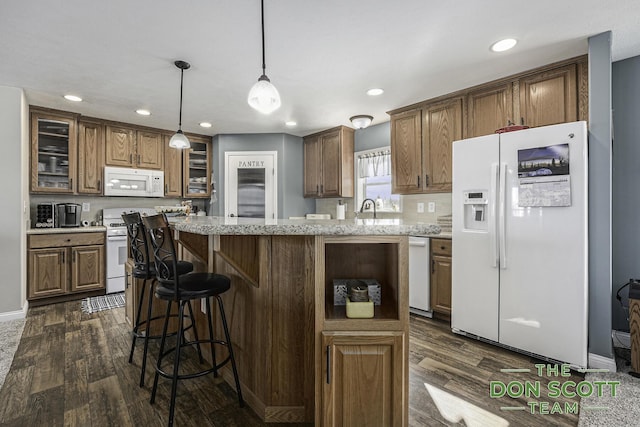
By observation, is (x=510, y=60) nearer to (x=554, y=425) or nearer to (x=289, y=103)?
(x=289, y=103)

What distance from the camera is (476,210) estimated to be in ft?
8.84

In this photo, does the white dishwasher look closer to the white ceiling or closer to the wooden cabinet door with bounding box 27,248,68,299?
the white ceiling

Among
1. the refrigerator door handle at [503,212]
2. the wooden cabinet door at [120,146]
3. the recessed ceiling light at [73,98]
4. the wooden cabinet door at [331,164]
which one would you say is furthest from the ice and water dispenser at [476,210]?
the wooden cabinet door at [120,146]

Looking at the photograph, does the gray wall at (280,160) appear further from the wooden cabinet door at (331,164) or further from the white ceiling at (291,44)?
the white ceiling at (291,44)

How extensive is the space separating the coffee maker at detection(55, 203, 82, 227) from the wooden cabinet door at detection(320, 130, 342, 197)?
333cm

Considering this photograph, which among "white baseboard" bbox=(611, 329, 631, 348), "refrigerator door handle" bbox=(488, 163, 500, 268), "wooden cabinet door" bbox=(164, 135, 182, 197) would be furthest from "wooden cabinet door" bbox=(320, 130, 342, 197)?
"white baseboard" bbox=(611, 329, 631, 348)

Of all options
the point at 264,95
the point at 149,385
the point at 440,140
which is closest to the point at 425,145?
the point at 440,140

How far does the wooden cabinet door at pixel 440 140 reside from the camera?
3324 mm

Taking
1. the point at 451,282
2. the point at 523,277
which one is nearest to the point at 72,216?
the point at 451,282

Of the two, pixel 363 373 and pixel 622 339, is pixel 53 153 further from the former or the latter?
pixel 622 339

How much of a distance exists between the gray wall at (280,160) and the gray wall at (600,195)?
372 centimetres

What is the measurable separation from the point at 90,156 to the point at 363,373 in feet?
15.1

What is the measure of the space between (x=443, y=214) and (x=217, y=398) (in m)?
2.99

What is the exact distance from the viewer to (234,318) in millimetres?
1896
